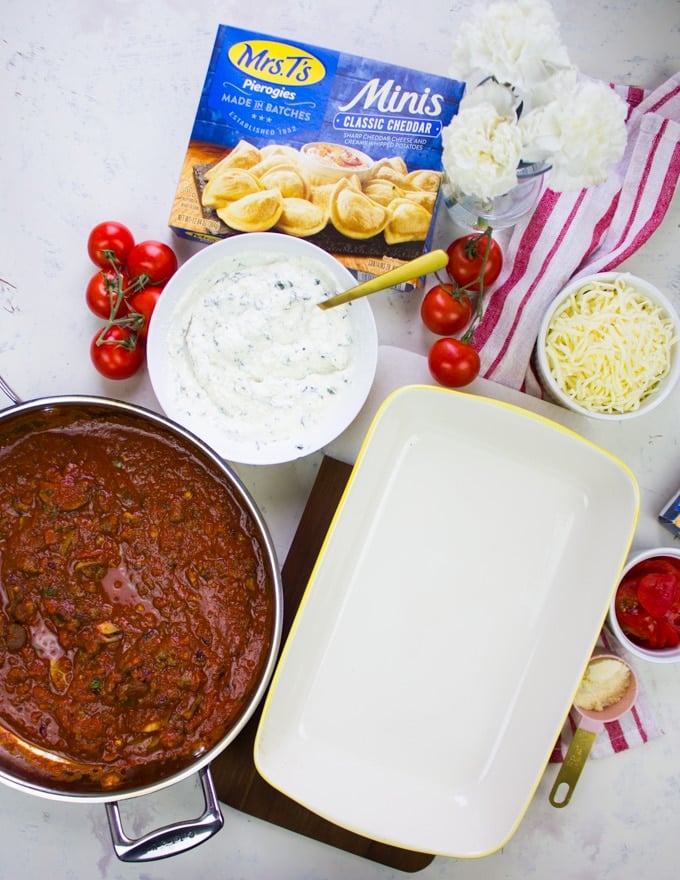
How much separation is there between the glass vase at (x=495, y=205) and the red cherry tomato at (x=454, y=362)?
1.07ft

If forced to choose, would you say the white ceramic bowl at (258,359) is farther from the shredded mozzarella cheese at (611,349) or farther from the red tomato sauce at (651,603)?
the red tomato sauce at (651,603)

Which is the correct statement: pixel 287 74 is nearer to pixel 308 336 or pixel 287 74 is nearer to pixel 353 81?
pixel 353 81

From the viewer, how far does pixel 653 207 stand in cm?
195

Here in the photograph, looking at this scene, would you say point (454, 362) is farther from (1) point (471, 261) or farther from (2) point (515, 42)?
(2) point (515, 42)

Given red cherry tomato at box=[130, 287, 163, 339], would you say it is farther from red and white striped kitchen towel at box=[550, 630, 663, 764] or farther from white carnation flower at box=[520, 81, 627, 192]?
red and white striped kitchen towel at box=[550, 630, 663, 764]

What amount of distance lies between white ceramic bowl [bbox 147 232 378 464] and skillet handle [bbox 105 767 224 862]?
2.64 feet

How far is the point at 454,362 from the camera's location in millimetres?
1862

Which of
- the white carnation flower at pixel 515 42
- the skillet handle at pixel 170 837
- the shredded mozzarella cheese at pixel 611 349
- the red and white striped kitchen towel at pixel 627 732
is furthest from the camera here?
the red and white striped kitchen towel at pixel 627 732

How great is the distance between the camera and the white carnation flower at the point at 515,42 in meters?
1.52

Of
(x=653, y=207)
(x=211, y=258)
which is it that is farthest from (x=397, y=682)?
(x=653, y=207)

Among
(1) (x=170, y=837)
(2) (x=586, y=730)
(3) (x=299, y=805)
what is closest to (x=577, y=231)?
(2) (x=586, y=730)

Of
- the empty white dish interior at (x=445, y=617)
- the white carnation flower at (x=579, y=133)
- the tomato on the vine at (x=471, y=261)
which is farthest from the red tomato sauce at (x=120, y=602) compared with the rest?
the white carnation flower at (x=579, y=133)

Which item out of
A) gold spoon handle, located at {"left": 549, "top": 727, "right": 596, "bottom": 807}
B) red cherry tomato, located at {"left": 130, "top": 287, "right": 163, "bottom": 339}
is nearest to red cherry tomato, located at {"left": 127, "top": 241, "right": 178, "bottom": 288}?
red cherry tomato, located at {"left": 130, "top": 287, "right": 163, "bottom": 339}

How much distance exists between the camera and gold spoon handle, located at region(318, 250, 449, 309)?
1.64 meters
